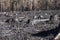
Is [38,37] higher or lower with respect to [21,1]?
lower

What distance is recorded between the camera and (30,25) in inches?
142

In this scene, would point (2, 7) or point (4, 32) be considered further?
point (2, 7)

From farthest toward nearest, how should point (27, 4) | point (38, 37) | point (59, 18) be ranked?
point (27, 4), point (59, 18), point (38, 37)

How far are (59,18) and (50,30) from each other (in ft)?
2.05

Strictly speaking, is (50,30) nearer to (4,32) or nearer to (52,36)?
(52,36)

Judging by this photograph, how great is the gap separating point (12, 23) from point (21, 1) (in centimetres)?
81

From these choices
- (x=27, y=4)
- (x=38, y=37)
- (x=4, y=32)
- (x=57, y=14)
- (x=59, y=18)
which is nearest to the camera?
(x=38, y=37)

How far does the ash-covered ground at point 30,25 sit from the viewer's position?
3.14 metres

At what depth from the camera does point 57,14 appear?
4.18 meters

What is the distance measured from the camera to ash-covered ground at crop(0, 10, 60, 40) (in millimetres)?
3141

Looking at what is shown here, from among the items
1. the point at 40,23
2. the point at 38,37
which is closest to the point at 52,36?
the point at 38,37

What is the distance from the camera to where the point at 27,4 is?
446 cm

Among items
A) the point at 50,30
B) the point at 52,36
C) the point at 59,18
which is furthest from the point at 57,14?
the point at 52,36

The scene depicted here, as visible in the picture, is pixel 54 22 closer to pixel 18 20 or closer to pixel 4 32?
pixel 18 20
